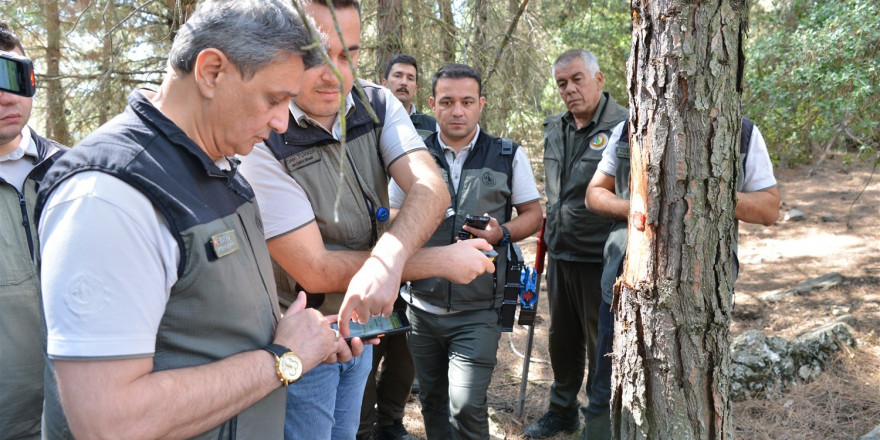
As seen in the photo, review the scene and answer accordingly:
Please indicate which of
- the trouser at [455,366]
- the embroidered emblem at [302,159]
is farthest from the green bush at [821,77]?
the embroidered emblem at [302,159]

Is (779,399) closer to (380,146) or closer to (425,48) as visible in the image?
(380,146)

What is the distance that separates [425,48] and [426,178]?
4799 millimetres

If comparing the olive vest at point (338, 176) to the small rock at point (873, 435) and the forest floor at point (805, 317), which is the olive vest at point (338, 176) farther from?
the small rock at point (873, 435)

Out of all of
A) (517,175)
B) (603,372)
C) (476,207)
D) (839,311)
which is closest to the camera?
(603,372)

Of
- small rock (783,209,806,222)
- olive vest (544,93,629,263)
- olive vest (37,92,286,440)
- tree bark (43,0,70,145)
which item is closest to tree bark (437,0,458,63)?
olive vest (544,93,629,263)

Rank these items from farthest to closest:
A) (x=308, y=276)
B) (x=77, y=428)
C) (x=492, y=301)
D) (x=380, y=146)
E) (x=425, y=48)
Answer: (x=425, y=48), (x=492, y=301), (x=380, y=146), (x=308, y=276), (x=77, y=428)

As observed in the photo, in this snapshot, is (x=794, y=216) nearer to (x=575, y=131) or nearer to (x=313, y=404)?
(x=575, y=131)

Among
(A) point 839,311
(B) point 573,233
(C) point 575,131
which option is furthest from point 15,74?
(A) point 839,311

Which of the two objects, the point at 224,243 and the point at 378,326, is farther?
the point at 378,326

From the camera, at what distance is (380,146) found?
7.48ft

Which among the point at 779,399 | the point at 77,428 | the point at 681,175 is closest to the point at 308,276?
the point at 77,428

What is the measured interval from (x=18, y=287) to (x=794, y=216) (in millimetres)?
10508

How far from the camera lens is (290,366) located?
4.90 ft

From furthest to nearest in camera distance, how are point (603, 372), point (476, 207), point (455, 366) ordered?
point (476, 207), point (603, 372), point (455, 366)
